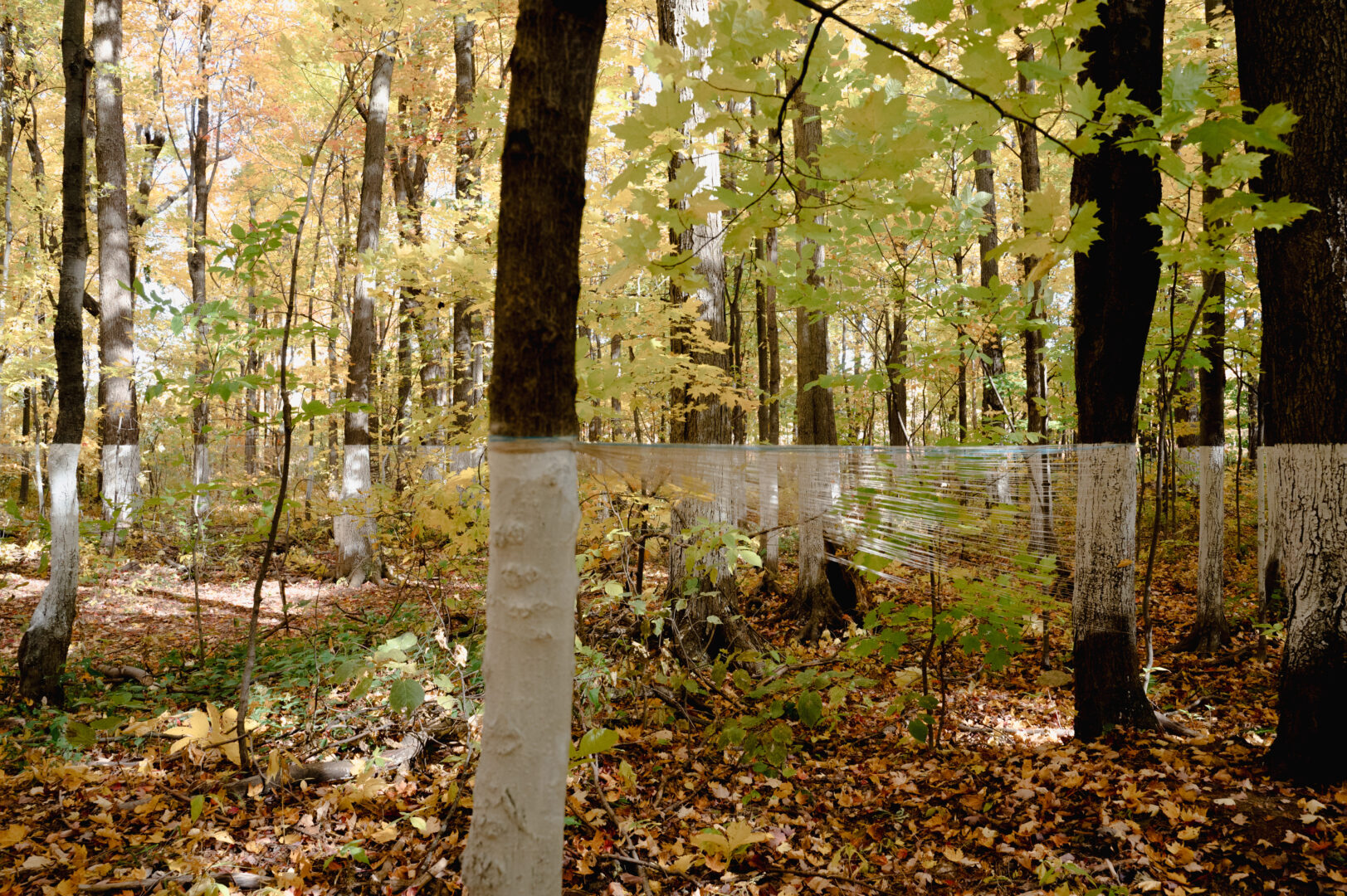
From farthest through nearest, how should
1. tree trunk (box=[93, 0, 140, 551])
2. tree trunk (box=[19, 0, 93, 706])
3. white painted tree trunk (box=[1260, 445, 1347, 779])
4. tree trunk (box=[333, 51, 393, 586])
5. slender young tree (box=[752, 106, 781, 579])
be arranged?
slender young tree (box=[752, 106, 781, 579]), tree trunk (box=[333, 51, 393, 586]), tree trunk (box=[93, 0, 140, 551]), tree trunk (box=[19, 0, 93, 706]), white painted tree trunk (box=[1260, 445, 1347, 779])

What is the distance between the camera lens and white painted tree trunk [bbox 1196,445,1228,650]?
5082 millimetres

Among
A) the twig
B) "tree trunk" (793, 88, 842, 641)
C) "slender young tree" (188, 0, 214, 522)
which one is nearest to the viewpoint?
the twig

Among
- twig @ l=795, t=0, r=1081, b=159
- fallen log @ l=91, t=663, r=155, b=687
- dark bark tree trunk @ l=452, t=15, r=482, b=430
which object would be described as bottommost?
fallen log @ l=91, t=663, r=155, b=687

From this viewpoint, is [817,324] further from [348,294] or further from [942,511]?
[348,294]

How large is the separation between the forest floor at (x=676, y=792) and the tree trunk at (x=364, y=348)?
3405 mm

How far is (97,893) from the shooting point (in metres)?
2.25

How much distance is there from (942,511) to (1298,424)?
59.9 inches

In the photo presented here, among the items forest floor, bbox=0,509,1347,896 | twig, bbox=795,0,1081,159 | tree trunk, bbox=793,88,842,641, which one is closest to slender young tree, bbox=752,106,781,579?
tree trunk, bbox=793,88,842,641

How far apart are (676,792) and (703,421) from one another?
2.58 m

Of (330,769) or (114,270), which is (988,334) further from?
(114,270)

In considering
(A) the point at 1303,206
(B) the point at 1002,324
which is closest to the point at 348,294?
(B) the point at 1002,324

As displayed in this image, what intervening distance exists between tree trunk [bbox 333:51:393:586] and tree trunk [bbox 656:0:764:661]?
174 inches

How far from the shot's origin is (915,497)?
2.69 meters

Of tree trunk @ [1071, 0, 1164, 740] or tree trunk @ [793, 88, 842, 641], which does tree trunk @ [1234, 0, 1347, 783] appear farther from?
tree trunk @ [793, 88, 842, 641]
